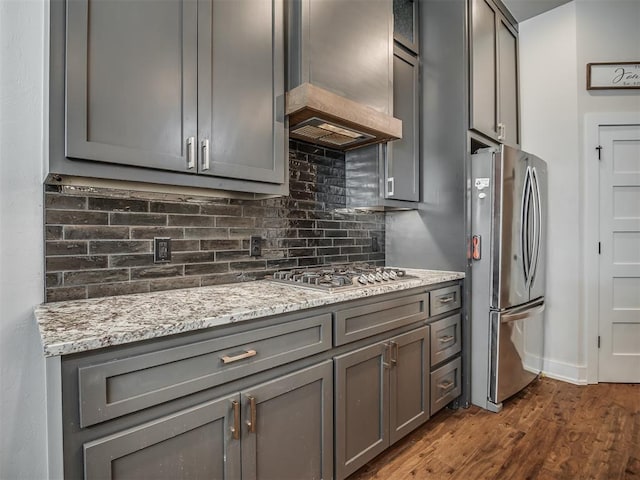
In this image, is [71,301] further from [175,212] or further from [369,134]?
[369,134]

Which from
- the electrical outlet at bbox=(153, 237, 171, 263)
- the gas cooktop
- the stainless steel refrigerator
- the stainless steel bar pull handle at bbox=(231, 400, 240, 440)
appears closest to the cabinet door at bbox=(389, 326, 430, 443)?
the gas cooktop

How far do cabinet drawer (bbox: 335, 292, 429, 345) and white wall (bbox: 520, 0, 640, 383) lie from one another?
5.39 ft

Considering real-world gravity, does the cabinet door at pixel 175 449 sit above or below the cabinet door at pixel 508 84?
below

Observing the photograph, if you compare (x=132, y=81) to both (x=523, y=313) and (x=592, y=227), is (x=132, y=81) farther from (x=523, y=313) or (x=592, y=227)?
(x=592, y=227)

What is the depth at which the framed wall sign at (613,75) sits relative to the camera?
287 cm

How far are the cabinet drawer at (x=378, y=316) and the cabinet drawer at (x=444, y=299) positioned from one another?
0.29 feet

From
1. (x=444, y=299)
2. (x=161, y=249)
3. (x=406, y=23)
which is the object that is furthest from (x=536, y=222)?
(x=161, y=249)

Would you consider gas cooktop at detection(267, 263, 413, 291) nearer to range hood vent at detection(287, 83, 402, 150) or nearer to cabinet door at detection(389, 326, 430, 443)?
cabinet door at detection(389, 326, 430, 443)

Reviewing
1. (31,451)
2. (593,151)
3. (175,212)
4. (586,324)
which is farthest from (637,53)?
(31,451)

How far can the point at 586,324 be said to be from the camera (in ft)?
9.62

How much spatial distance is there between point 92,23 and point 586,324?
368cm

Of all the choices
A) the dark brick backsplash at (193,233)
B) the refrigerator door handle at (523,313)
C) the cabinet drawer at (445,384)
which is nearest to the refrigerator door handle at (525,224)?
the refrigerator door handle at (523,313)

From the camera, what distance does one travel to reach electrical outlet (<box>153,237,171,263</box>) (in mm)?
1623

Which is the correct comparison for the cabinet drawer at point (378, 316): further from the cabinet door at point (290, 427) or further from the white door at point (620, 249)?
the white door at point (620, 249)
